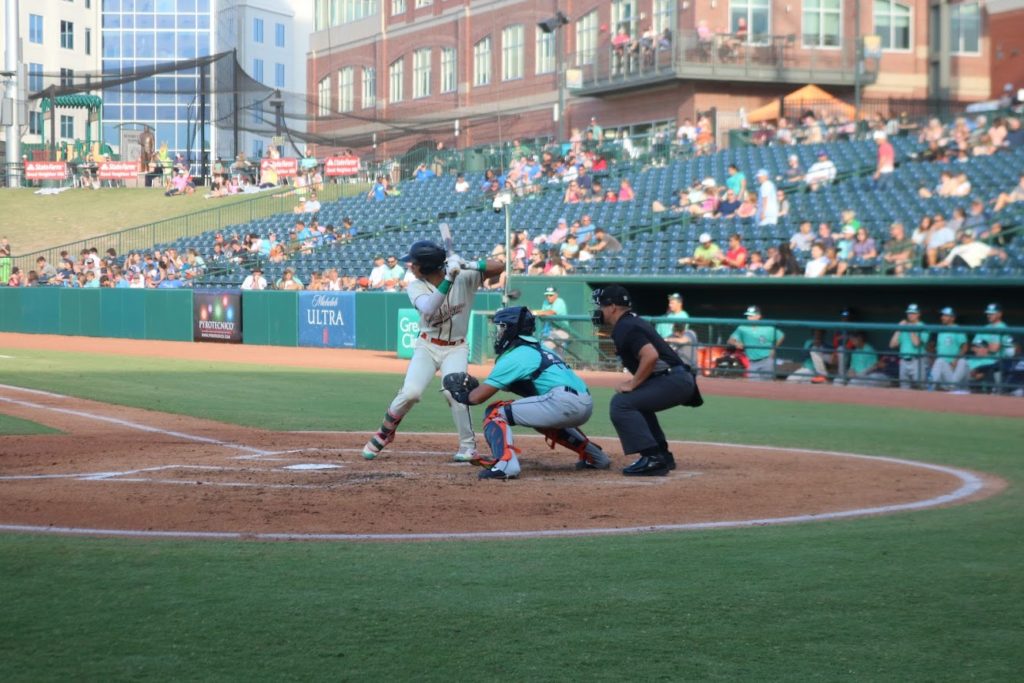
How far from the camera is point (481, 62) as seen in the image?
51.8 metres

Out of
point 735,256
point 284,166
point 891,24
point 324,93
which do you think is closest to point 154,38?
point 324,93

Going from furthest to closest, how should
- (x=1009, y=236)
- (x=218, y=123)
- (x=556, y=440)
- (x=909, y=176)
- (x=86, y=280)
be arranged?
(x=218, y=123)
(x=86, y=280)
(x=909, y=176)
(x=1009, y=236)
(x=556, y=440)

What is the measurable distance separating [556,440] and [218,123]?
3953 centimetres

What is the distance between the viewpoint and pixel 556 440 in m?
10.3

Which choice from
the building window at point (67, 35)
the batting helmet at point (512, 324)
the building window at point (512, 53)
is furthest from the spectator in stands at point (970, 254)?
the building window at point (67, 35)

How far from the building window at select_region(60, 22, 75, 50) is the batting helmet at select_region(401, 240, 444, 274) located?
75807mm

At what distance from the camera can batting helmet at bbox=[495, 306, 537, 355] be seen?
31.4ft

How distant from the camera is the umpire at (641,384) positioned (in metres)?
9.76

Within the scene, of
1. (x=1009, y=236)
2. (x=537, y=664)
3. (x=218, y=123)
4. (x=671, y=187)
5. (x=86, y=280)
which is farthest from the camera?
(x=218, y=123)

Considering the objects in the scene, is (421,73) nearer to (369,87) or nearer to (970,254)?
(369,87)

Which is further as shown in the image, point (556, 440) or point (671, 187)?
point (671, 187)

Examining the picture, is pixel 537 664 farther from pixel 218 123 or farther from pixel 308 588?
pixel 218 123

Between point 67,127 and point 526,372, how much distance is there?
75.1 m

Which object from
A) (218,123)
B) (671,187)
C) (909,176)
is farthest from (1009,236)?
(218,123)
